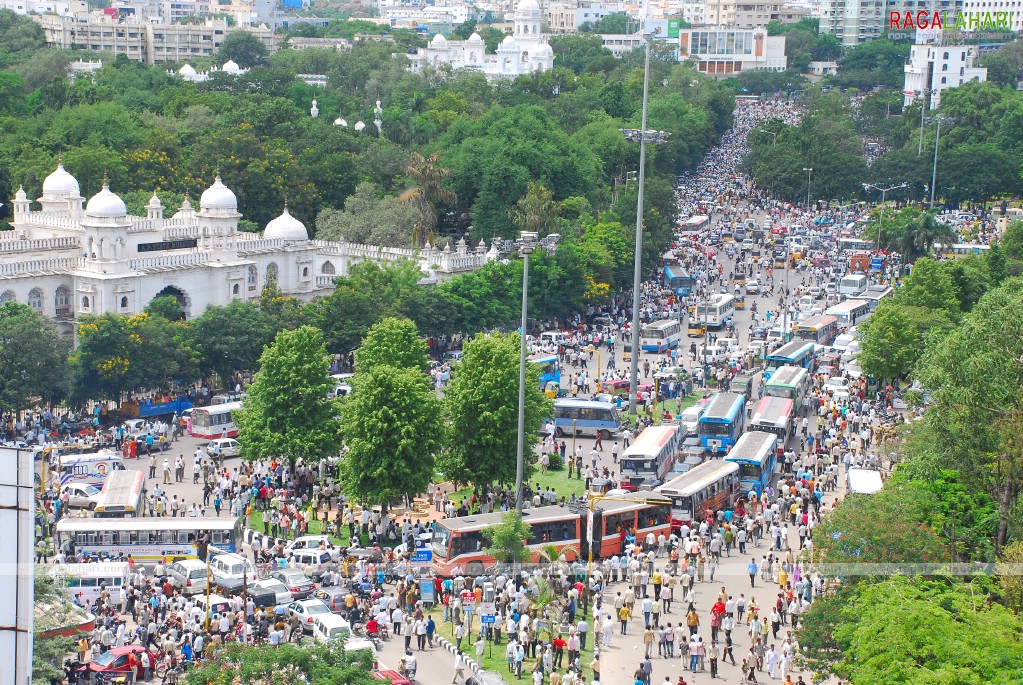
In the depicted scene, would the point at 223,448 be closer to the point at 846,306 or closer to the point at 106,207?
the point at 106,207

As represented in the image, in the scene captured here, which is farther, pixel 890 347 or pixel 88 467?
pixel 890 347

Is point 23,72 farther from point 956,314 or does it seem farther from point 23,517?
point 23,517

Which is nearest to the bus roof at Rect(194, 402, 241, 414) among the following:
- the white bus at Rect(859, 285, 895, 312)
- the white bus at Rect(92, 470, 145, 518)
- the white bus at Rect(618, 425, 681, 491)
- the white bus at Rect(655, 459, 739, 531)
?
the white bus at Rect(92, 470, 145, 518)

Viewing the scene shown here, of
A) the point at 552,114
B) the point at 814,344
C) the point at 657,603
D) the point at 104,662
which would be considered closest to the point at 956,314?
the point at 814,344

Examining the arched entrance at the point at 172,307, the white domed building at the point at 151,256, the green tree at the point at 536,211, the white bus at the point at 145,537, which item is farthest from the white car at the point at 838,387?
the white bus at the point at 145,537

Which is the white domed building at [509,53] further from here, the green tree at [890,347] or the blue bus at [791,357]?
the green tree at [890,347]

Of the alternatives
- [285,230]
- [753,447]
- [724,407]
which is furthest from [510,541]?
[285,230]

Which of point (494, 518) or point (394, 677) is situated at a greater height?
point (494, 518)
